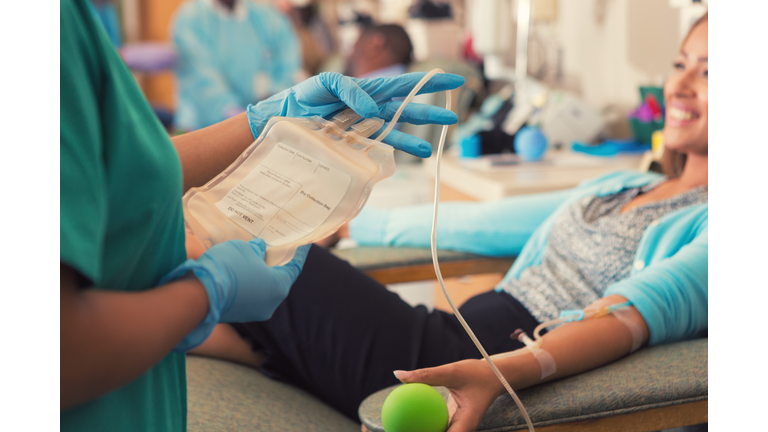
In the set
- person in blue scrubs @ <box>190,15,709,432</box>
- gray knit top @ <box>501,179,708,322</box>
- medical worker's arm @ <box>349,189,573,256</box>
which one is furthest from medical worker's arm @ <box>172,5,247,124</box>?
gray knit top @ <box>501,179,708,322</box>

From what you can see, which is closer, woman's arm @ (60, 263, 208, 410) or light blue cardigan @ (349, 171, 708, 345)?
woman's arm @ (60, 263, 208, 410)

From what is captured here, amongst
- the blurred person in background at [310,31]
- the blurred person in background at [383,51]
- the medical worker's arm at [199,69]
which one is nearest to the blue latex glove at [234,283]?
the blurred person in background at [383,51]

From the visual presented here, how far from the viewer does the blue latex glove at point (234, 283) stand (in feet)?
1.81

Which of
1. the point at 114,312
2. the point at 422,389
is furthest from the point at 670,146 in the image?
the point at 114,312

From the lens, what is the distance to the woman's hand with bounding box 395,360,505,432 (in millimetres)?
733

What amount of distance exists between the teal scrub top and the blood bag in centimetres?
11

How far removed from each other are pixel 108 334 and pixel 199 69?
3.38 m

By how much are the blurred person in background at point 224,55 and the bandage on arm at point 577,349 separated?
2853 millimetres

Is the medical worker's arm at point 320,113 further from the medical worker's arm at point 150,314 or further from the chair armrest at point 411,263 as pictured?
the chair armrest at point 411,263

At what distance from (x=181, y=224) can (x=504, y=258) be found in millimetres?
985

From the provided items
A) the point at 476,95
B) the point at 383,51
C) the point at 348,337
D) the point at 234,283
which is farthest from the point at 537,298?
the point at 383,51

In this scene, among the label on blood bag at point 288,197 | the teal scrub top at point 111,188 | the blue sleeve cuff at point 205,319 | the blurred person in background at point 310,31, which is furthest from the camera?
the blurred person in background at point 310,31

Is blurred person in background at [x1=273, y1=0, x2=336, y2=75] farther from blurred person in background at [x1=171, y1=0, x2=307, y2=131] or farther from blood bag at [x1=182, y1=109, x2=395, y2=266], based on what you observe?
blood bag at [x1=182, y1=109, x2=395, y2=266]

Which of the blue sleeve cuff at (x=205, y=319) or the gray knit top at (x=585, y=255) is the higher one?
the blue sleeve cuff at (x=205, y=319)
